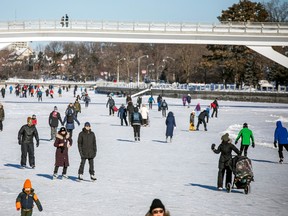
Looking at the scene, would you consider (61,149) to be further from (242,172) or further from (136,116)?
(136,116)

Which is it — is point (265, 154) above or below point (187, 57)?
below

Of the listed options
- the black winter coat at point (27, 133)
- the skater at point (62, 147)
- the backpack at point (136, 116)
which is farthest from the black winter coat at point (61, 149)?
the backpack at point (136, 116)

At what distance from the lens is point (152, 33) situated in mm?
52688

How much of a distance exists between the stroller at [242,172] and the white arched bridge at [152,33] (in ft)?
135

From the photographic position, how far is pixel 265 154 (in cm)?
1981

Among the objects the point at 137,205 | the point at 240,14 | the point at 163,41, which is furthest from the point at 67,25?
the point at 137,205

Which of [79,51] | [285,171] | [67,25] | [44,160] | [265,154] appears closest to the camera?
[285,171]

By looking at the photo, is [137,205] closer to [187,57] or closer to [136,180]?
[136,180]

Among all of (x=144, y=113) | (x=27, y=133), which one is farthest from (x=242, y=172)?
(x=144, y=113)

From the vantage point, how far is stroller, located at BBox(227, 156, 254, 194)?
462 inches

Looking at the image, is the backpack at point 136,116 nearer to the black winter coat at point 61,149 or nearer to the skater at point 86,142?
the black winter coat at point 61,149

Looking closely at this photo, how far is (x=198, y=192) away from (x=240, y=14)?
7086 cm

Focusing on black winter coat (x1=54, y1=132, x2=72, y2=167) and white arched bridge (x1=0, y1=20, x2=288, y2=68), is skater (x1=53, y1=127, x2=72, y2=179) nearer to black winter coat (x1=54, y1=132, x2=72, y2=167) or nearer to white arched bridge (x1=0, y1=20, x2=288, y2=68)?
black winter coat (x1=54, y1=132, x2=72, y2=167)

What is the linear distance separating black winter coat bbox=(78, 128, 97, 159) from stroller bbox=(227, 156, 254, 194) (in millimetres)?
3000
